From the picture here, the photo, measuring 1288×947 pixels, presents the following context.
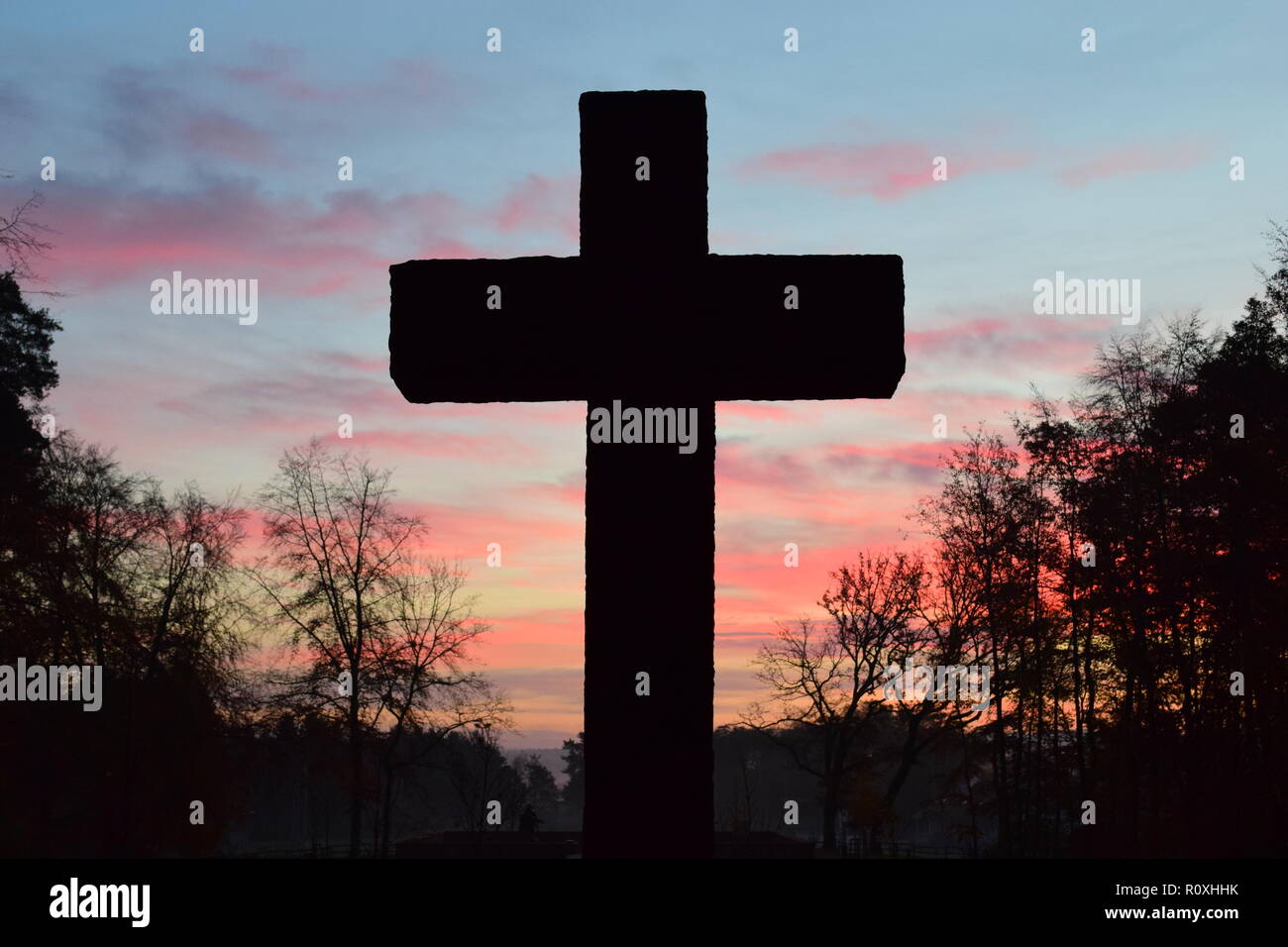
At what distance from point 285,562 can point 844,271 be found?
110ft

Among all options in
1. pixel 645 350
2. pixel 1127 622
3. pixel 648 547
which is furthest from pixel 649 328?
pixel 1127 622

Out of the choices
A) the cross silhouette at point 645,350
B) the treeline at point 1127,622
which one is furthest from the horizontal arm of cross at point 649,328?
the treeline at point 1127,622

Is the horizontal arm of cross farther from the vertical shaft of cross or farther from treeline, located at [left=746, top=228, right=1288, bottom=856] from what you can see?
treeline, located at [left=746, top=228, right=1288, bottom=856]

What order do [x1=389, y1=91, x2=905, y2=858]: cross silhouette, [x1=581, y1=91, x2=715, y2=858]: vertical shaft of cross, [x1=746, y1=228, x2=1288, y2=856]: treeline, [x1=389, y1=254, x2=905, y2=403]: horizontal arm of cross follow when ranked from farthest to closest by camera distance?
1. [x1=746, y1=228, x2=1288, y2=856]: treeline
2. [x1=389, y1=254, x2=905, y2=403]: horizontal arm of cross
3. [x1=389, y1=91, x2=905, y2=858]: cross silhouette
4. [x1=581, y1=91, x2=715, y2=858]: vertical shaft of cross

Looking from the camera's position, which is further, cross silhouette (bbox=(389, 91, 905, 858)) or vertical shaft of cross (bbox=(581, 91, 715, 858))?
cross silhouette (bbox=(389, 91, 905, 858))

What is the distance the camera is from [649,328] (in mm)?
2896

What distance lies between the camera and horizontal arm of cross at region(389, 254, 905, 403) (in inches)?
114

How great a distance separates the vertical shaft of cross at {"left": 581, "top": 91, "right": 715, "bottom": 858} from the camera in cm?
249

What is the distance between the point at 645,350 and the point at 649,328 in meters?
0.06

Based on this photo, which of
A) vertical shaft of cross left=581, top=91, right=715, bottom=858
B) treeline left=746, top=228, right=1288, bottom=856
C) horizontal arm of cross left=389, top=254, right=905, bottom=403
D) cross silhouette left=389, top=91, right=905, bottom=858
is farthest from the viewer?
treeline left=746, top=228, right=1288, bottom=856

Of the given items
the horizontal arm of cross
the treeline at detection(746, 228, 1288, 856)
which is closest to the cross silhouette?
the horizontal arm of cross

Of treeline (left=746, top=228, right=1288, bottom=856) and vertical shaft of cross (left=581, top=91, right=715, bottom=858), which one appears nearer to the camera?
vertical shaft of cross (left=581, top=91, right=715, bottom=858)

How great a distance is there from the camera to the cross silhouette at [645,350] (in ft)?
8.55
